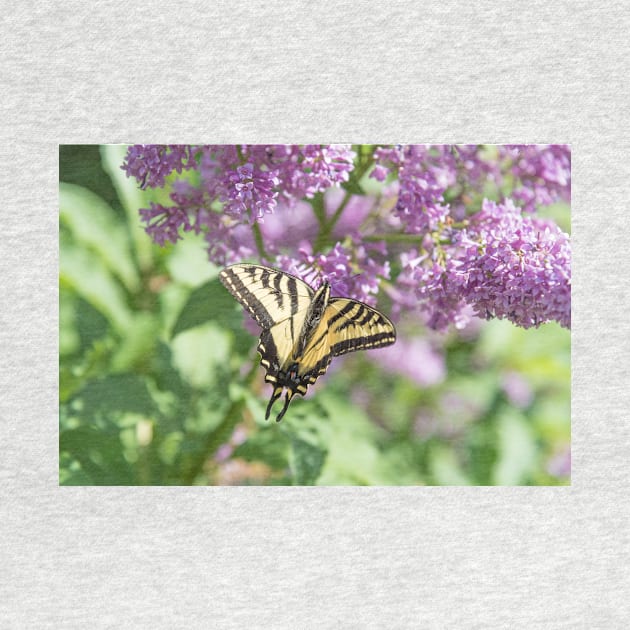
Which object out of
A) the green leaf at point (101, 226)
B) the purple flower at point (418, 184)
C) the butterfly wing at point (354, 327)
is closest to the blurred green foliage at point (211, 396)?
the green leaf at point (101, 226)

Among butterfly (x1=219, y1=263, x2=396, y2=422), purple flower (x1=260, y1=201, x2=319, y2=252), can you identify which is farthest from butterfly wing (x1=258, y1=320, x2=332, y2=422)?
purple flower (x1=260, y1=201, x2=319, y2=252)

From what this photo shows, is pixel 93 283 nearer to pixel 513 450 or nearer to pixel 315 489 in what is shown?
pixel 315 489

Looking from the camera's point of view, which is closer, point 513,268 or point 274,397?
point 513,268

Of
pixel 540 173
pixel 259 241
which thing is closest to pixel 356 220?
pixel 259 241

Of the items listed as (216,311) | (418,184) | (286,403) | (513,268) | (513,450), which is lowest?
(513,450)

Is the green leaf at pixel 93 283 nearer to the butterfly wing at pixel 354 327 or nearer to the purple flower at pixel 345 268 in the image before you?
the purple flower at pixel 345 268

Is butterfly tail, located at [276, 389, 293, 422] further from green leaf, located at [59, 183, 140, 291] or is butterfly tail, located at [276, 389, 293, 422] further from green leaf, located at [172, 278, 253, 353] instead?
green leaf, located at [59, 183, 140, 291]

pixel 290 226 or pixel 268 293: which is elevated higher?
pixel 290 226
